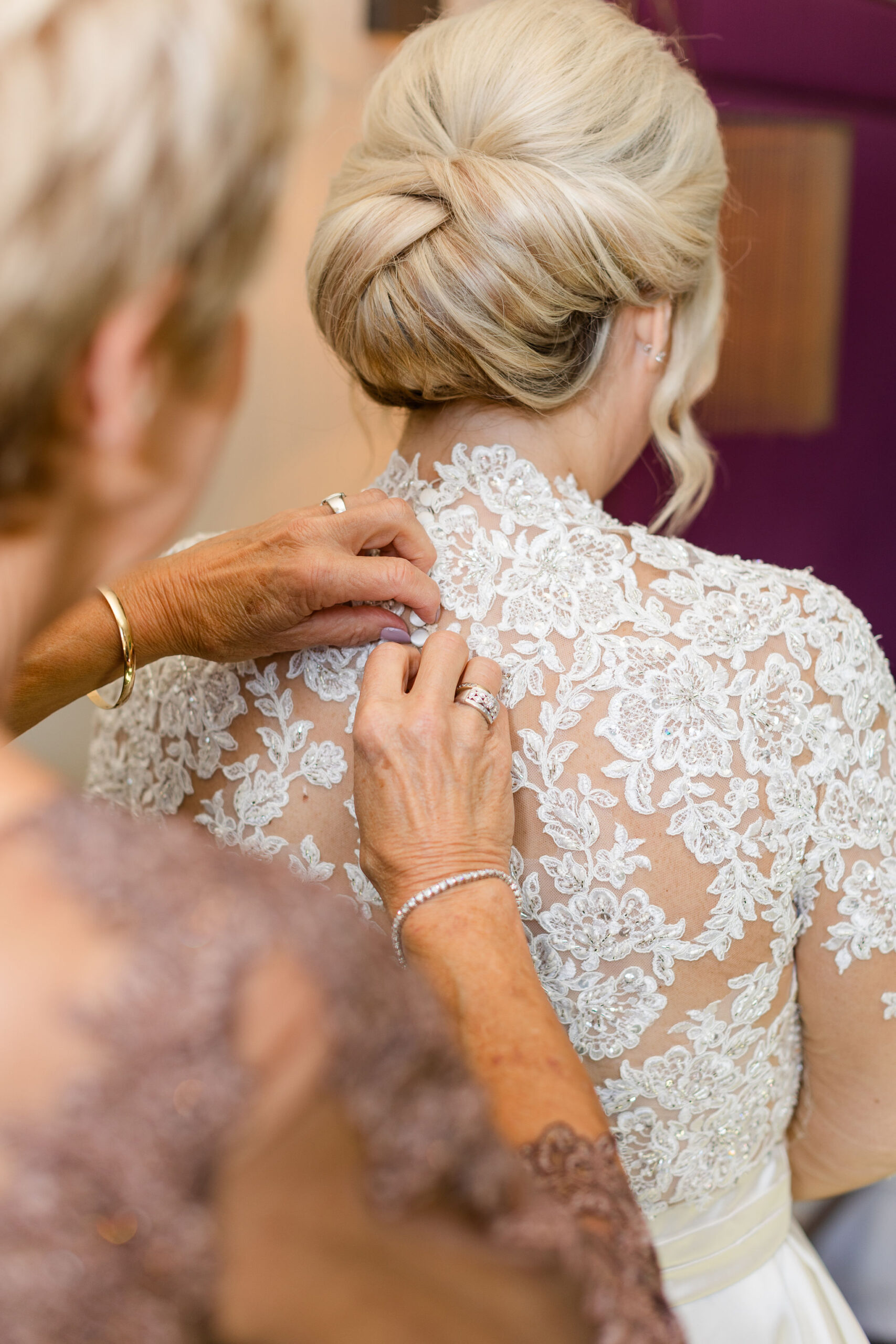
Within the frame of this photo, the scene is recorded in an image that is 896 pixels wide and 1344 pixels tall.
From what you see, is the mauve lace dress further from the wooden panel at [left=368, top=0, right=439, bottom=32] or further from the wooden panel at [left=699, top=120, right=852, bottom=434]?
the wooden panel at [left=368, top=0, right=439, bottom=32]

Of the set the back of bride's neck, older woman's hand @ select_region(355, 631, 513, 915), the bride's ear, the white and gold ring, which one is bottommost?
older woman's hand @ select_region(355, 631, 513, 915)

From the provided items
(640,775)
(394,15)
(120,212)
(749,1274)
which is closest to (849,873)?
(640,775)

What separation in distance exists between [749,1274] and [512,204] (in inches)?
51.5

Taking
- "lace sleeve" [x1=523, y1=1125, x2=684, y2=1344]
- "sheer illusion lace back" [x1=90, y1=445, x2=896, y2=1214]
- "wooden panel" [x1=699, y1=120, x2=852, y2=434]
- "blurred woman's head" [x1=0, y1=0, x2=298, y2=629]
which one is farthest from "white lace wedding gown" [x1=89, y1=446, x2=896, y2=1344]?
"wooden panel" [x1=699, y1=120, x2=852, y2=434]

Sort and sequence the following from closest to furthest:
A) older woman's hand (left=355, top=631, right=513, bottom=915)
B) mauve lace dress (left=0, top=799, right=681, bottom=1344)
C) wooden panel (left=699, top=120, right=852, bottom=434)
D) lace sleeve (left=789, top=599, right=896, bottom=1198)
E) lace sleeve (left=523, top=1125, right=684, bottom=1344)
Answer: mauve lace dress (left=0, top=799, right=681, bottom=1344) → lace sleeve (left=523, top=1125, right=684, bottom=1344) → older woman's hand (left=355, top=631, right=513, bottom=915) → lace sleeve (left=789, top=599, right=896, bottom=1198) → wooden panel (left=699, top=120, right=852, bottom=434)

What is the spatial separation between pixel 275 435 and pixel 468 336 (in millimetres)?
1850

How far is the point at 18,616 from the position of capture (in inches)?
26.7

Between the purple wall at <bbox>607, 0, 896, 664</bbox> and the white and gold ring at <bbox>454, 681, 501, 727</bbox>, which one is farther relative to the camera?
the purple wall at <bbox>607, 0, 896, 664</bbox>

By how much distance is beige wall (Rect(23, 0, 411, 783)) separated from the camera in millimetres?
2588


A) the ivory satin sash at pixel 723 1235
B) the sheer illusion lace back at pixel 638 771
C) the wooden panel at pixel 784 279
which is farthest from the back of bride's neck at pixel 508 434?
the wooden panel at pixel 784 279

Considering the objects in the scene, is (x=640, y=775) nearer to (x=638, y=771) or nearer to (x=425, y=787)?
(x=638, y=771)

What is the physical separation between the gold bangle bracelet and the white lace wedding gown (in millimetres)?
52

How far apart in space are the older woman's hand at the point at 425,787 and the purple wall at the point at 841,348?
1530mm

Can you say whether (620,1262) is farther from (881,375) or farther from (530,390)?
(881,375)
